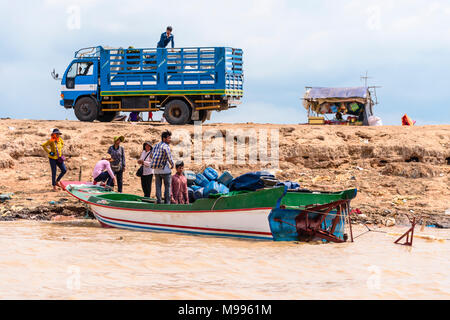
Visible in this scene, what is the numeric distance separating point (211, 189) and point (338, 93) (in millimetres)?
21709

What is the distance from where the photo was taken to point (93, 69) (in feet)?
68.4

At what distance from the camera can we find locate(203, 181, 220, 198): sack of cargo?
38.5 ft

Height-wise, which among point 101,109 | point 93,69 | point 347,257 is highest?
point 93,69

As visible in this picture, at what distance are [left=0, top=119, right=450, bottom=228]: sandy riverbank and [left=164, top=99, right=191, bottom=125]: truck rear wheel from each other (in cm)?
70

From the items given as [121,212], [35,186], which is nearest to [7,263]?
[121,212]

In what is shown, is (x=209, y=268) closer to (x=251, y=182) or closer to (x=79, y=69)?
(x=251, y=182)

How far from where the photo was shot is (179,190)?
11.3 metres

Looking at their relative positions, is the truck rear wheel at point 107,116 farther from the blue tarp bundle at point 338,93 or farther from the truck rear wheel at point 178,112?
the blue tarp bundle at point 338,93

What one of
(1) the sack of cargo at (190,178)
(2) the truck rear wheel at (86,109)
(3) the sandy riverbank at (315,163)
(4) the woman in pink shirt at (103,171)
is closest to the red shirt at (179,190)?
(1) the sack of cargo at (190,178)

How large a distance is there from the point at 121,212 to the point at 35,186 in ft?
16.2

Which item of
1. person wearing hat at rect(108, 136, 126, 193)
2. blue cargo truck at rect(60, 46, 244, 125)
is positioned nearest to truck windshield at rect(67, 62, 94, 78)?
blue cargo truck at rect(60, 46, 244, 125)

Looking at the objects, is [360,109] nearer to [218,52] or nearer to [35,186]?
[218,52]

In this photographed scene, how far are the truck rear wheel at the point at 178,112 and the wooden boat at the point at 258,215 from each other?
949cm

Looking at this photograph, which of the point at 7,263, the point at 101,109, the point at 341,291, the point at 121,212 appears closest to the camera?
the point at 341,291
